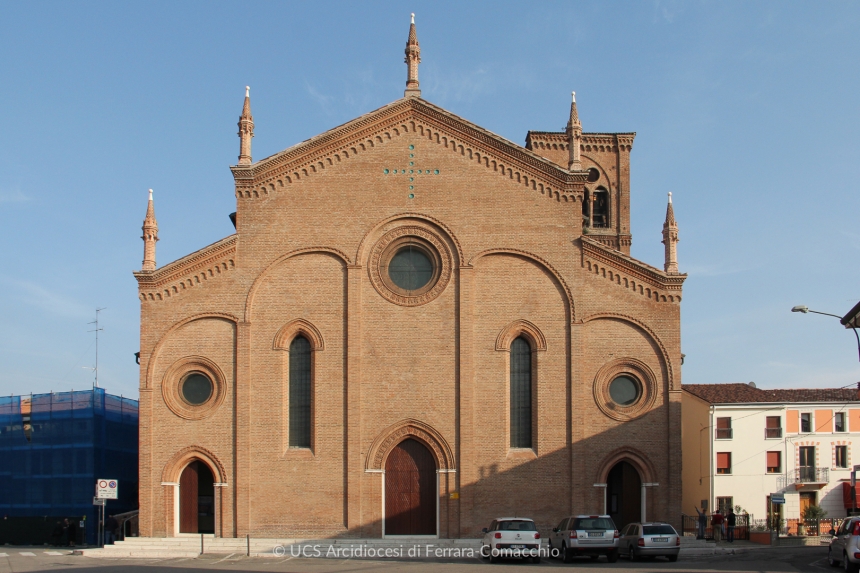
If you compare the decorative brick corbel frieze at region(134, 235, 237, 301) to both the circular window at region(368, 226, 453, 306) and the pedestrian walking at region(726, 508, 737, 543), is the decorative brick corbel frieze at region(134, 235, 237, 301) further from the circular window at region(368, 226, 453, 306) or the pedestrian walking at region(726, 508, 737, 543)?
the pedestrian walking at region(726, 508, 737, 543)

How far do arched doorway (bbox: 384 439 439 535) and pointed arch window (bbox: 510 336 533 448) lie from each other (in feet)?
9.57

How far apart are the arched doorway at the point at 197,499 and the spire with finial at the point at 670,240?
1650 centimetres

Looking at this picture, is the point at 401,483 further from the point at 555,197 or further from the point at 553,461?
the point at 555,197

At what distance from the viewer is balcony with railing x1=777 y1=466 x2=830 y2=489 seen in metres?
44.2

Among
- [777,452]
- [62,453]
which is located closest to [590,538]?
[777,452]

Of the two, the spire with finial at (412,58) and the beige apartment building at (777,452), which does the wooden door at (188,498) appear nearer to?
the spire with finial at (412,58)

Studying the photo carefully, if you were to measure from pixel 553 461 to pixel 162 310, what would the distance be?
1377 centimetres

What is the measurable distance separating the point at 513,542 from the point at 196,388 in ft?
40.4

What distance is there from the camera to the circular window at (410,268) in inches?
1278

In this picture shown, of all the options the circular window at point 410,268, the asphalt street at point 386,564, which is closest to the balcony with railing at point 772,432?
the asphalt street at point 386,564

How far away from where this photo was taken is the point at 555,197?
107ft

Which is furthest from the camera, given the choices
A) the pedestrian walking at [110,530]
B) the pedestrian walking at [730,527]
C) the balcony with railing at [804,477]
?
the balcony with railing at [804,477]

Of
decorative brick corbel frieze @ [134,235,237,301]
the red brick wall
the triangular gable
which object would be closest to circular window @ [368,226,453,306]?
the red brick wall

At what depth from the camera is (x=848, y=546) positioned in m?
22.4
